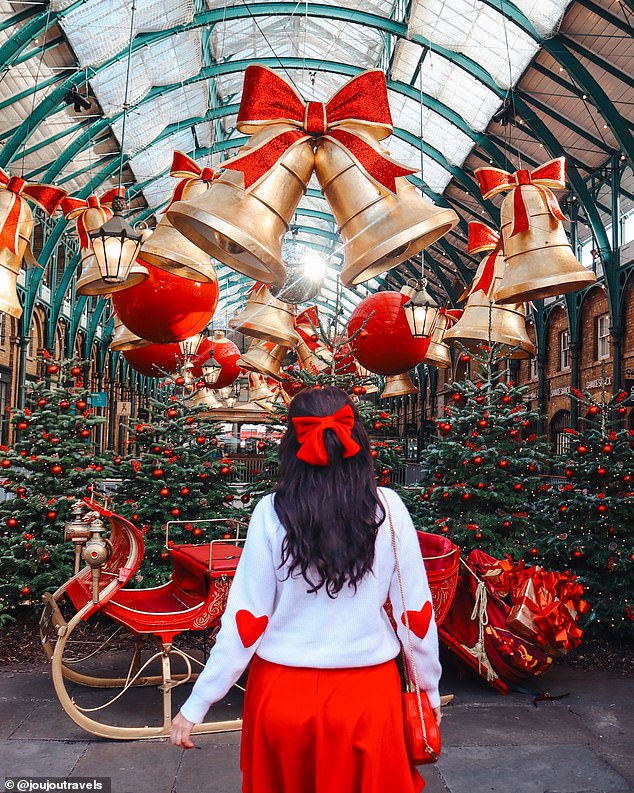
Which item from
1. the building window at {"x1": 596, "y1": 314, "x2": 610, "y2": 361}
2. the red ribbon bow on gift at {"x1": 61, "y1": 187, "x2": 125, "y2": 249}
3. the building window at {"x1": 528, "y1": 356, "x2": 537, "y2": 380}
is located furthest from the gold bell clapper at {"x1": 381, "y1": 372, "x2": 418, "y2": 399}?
the building window at {"x1": 528, "y1": 356, "x2": 537, "y2": 380}

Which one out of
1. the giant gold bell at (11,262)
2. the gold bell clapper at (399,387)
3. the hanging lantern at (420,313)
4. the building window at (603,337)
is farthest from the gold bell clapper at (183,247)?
the building window at (603,337)

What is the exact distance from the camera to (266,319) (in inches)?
184

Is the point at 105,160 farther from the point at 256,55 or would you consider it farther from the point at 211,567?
the point at 211,567

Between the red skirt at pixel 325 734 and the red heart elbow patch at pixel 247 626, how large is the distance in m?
0.10

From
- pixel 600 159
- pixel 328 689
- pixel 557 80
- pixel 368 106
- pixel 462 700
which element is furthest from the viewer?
pixel 600 159

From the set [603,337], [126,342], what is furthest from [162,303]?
[603,337]

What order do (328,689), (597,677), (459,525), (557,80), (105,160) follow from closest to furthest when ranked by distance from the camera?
(328,689) < (597,677) < (459,525) < (557,80) < (105,160)

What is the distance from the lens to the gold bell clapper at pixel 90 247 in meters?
3.62

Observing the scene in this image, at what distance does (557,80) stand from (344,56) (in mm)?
5183

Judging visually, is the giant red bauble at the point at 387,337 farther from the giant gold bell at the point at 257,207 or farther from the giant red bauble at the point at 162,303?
the giant gold bell at the point at 257,207

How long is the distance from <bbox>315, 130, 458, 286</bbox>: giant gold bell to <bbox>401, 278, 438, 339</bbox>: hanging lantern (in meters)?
2.38

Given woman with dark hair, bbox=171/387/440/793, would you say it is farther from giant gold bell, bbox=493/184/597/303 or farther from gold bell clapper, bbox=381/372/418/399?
gold bell clapper, bbox=381/372/418/399

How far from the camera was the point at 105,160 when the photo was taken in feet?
66.0

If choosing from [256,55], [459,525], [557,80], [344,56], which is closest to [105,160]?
[256,55]
